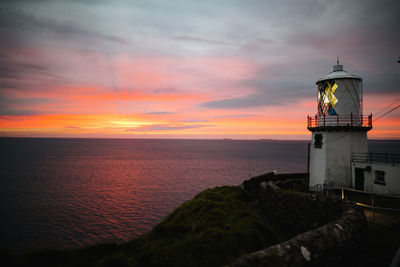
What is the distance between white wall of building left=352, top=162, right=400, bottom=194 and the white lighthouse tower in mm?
1181

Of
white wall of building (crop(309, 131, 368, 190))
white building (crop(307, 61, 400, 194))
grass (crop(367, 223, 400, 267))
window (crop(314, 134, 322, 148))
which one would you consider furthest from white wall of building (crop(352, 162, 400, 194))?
grass (crop(367, 223, 400, 267))

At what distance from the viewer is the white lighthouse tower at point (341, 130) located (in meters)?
17.5

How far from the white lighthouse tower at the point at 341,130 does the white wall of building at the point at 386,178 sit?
1.18 m

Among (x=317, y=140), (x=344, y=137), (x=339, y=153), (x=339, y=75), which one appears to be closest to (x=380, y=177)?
(x=339, y=153)

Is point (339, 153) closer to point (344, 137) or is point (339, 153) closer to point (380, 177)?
point (344, 137)

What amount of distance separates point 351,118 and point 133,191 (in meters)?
37.7

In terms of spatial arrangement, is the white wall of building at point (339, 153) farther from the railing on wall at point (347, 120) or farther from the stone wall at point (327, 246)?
the stone wall at point (327, 246)

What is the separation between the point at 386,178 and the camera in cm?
1552

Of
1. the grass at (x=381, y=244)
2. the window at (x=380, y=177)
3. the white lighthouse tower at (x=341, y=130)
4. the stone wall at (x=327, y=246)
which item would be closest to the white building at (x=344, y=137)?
the white lighthouse tower at (x=341, y=130)

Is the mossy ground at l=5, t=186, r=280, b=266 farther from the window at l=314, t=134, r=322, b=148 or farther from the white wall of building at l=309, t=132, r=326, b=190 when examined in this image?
the window at l=314, t=134, r=322, b=148

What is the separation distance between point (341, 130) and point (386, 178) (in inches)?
182

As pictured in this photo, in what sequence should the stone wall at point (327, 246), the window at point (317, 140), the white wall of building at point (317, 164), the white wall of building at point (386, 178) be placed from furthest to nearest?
the window at point (317, 140), the white wall of building at point (317, 164), the white wall of building at point (386, 178), the stone wall at point (327, 246)

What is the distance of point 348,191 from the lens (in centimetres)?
1712

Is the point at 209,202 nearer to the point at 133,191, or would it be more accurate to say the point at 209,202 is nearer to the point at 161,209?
the point at 161,209
